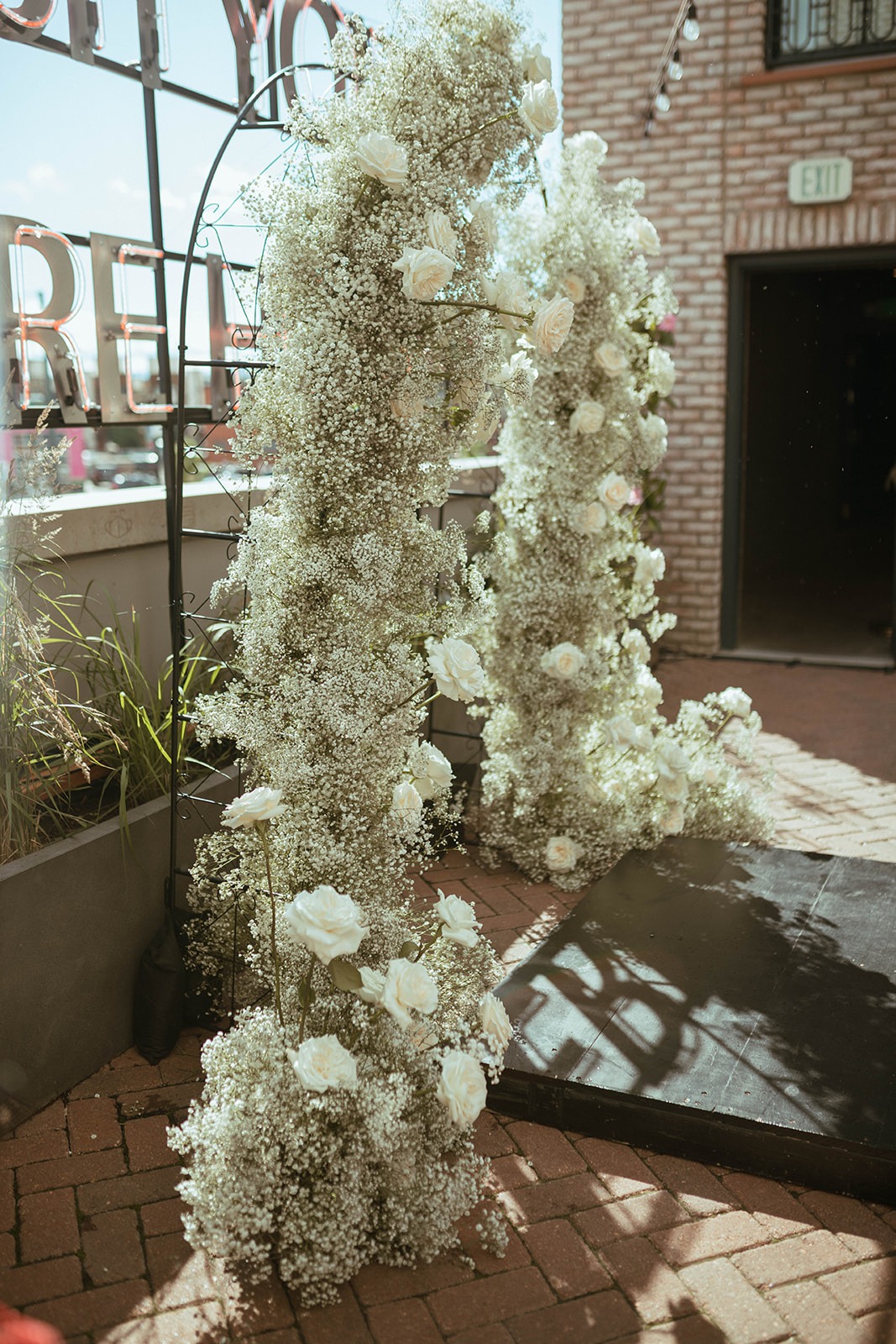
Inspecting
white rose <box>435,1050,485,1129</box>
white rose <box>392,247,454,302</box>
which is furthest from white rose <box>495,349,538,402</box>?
white rose <box>435,1050,485,1129</box>

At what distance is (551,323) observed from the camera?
279 cm

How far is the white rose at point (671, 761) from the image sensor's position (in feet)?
14.1

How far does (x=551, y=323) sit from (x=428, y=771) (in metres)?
1.12

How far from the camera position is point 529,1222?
259cm

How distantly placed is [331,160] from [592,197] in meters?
2.02

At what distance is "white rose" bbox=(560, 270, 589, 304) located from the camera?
4133 millimetres

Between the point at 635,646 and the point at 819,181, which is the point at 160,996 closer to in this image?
the point at 635,646

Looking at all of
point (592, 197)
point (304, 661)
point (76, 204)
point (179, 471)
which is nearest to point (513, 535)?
point (592, 197)

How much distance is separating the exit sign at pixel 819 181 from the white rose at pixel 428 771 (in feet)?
19.5

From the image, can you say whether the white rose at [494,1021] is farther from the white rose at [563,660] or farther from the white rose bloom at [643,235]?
the white rose bloom at [643,235]

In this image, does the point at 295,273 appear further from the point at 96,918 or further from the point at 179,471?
the point at 96,918

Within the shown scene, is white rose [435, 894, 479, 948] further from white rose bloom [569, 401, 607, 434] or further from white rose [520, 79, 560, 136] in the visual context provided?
white rose bloom [569, 401, 607, 434]

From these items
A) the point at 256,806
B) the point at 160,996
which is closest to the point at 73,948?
the point at 160,996

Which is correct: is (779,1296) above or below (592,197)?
below
